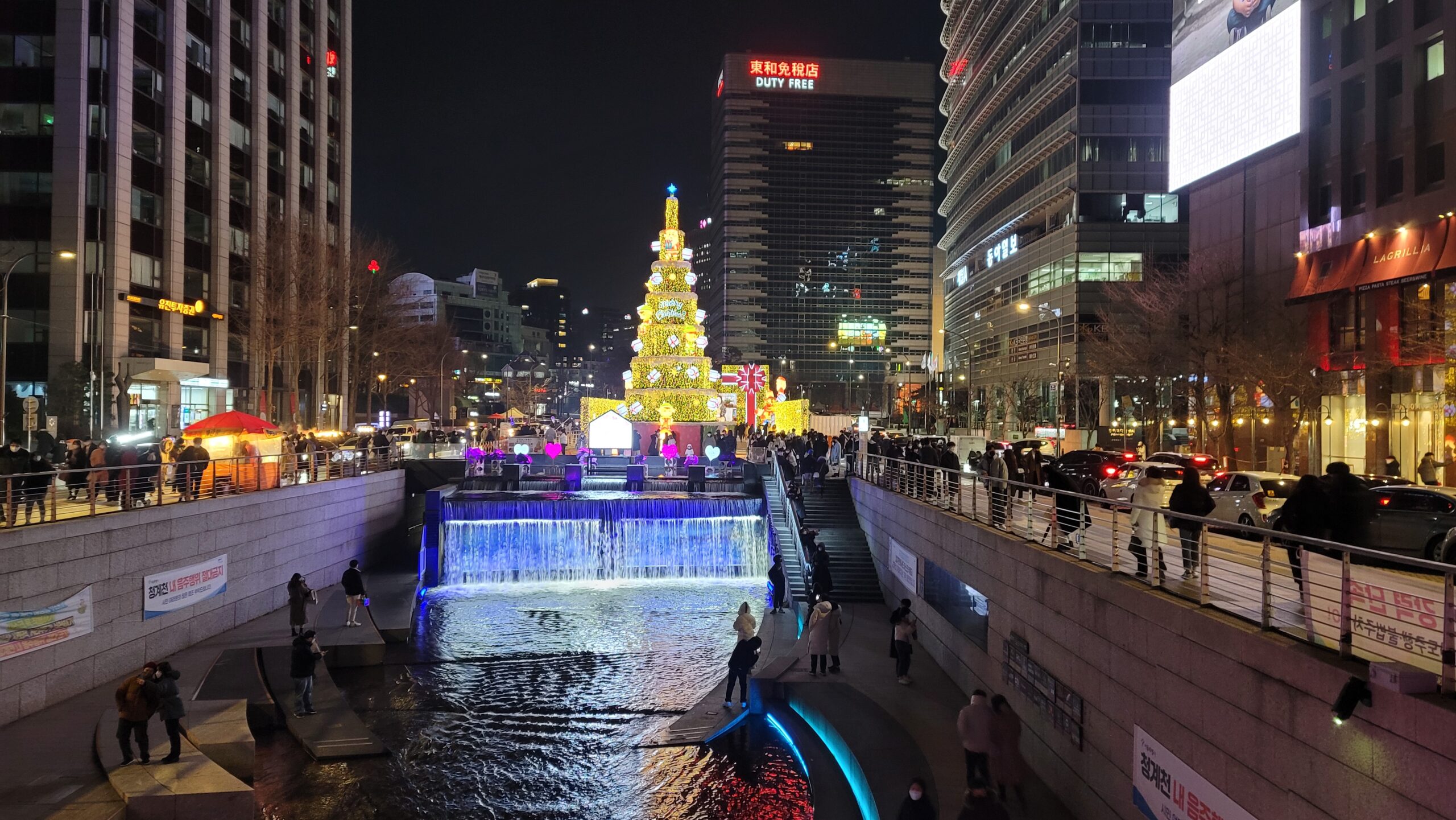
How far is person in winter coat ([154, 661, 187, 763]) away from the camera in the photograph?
11609 millimetres

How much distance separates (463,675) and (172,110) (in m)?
41.2

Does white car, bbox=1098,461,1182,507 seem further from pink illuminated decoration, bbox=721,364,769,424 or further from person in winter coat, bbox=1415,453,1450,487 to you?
pink illuminated decoration, bbox=721,364,769,424

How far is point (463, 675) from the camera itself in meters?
18.6

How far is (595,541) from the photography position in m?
29.1

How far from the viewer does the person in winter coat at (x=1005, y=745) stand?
1041cm

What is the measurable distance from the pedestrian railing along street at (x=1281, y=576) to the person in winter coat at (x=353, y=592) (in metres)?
13.4

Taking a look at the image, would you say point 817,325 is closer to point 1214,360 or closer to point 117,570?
point 1214,360

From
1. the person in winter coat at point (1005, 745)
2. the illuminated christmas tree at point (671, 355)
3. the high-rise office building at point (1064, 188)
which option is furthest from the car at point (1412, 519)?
the high-rise office building at point (1064, 188)

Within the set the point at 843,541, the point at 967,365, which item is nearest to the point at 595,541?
the point at 843,541

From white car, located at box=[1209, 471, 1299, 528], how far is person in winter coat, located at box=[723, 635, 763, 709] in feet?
28.6

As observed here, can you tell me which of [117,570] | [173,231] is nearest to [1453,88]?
[117,570]

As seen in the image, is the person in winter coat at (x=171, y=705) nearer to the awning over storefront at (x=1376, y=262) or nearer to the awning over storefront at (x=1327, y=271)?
the awning over storefront at (x=1376, y=262)

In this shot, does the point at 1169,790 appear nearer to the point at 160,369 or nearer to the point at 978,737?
the point at 978,737

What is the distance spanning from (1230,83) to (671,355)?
30.2 m
